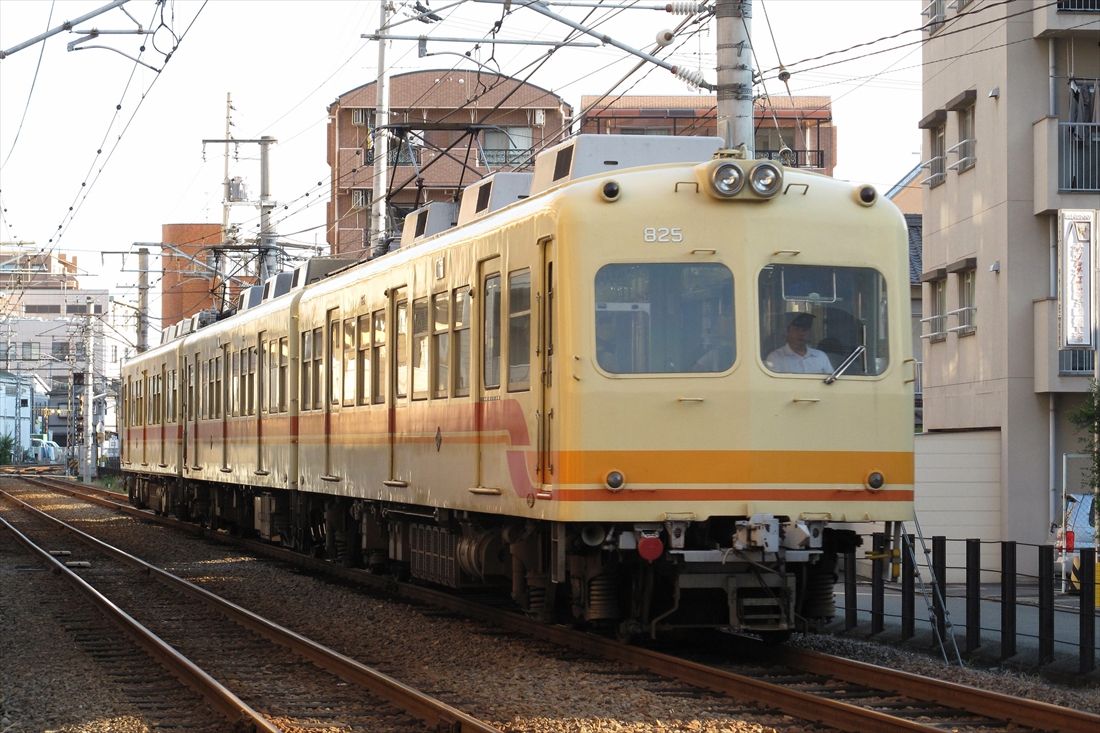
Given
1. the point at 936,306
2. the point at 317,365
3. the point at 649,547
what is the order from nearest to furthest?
the point at 649,547, the point at 317,365, the point at 936,306

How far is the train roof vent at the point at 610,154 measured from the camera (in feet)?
35.1

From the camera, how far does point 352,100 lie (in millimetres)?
54250

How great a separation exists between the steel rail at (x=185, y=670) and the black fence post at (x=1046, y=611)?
4.63 meters

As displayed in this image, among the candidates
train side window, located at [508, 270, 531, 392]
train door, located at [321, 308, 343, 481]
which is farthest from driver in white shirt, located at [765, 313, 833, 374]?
train door, located at [321, 308, 343, 481]

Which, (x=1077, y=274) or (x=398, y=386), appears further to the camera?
(x=1077, y=274)

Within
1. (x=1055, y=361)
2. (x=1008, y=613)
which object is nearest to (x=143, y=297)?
(x=1055, y=361)

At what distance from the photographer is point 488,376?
1115 cm

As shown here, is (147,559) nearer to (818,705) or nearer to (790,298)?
(790,298)

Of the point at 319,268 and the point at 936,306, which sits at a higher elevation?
the point at 319,268

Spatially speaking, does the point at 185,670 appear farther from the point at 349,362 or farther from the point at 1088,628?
the point at 349,362

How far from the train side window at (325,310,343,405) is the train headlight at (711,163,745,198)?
6668 mm

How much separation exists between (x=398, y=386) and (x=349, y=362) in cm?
198

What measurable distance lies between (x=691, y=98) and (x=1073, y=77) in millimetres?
38795

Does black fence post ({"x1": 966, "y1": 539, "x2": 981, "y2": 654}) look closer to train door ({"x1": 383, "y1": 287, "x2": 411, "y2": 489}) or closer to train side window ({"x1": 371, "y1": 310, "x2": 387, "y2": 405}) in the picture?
train door ({"x1": 383, "y1": 287, "x2": 411, "y2": 489})
